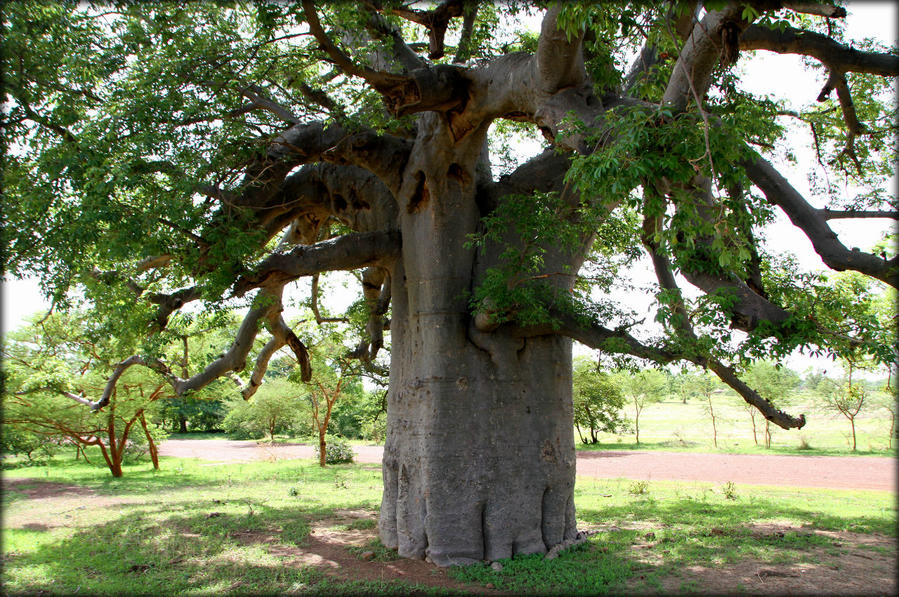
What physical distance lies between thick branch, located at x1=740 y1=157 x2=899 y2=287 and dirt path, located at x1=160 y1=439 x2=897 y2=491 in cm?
1071

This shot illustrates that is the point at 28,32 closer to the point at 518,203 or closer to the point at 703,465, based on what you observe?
the point at 518,203

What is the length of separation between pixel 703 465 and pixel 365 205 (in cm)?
1468

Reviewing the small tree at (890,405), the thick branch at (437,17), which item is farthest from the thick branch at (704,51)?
the small tree at (890,405)

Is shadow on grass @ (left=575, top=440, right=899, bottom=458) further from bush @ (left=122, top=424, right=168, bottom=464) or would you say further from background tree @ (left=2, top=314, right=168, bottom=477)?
background tree @ (left=2, top=314, right=168, bottom=477)

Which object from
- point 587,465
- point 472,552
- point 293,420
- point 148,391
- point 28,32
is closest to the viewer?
point 28,32

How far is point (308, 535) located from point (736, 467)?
13951 mm

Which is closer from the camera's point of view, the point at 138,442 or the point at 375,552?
the point at 375,552

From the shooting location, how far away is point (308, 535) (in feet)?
25.3

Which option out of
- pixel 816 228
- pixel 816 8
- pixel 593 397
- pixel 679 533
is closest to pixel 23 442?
pixel 679 533

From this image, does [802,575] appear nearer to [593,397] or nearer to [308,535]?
[308,535]

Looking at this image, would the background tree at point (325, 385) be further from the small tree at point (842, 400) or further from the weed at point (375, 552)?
the small tree at point (842, 400)

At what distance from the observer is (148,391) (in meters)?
15.7

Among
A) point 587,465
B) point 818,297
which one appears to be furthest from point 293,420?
point 818,297

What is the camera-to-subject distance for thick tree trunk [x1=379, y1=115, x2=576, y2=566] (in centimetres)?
636
